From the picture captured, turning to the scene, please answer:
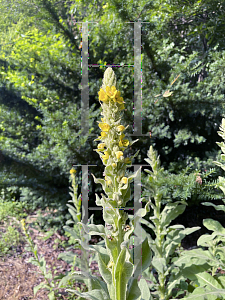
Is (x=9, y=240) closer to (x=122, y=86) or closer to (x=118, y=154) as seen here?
(x=122, y=86)

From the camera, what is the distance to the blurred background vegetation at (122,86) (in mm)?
2434

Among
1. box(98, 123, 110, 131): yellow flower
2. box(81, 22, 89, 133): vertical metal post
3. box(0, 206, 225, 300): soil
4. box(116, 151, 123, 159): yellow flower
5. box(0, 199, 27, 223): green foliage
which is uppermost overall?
box(81, 22, 89, 133): vertical metal post

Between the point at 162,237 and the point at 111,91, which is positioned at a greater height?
the point at 111,91

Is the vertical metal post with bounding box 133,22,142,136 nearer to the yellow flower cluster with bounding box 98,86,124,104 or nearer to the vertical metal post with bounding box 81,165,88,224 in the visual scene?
the vertical metal post with bounding box 81,165,88,224

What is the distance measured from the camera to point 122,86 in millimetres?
2684

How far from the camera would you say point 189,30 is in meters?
2.72

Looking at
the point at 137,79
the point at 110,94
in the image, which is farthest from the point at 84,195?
the point at 110,94

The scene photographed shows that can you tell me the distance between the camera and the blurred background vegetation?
2.43 m

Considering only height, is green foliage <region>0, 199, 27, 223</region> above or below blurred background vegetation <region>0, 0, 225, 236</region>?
below

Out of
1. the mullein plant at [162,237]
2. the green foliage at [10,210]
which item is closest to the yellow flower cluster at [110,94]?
the mullein plant at [162,237]

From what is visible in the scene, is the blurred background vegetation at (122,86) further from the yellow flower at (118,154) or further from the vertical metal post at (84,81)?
the yellow flower at (118,154)

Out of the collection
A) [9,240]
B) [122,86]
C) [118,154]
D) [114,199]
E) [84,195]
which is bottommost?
[9,240]

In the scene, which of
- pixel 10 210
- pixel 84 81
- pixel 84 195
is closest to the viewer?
pixel 84 195

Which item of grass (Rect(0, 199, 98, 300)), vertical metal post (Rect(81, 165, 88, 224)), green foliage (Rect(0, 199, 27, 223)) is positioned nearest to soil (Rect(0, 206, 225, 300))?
grass (Rect(0, 199, 98, 300))
